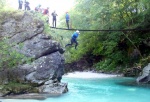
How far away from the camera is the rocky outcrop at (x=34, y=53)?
10.4 m

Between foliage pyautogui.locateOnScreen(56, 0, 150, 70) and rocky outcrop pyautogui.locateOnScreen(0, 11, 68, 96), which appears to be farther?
foliage pyautogui.locateOnScreen(56, 0, 150, 70)

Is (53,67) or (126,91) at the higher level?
(53,67)

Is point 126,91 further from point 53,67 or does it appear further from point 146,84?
point 53,67

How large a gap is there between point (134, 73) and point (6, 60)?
993 centimetres

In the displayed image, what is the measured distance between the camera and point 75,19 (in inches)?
884

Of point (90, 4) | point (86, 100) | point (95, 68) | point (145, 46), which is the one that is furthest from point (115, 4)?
→ point (86, 100)

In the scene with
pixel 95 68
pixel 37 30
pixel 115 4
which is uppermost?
pixel 115 4

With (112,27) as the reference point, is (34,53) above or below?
below

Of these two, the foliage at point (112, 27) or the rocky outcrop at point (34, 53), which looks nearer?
the rocky outcrop at point (34, 53)

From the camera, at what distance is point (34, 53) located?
10961 millimetres

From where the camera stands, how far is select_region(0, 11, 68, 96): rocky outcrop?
10.4 meters

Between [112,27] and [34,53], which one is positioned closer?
[34,53]

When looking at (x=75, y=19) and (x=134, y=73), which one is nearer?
(x=134, y=73)

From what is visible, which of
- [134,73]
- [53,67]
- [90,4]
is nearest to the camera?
[53,67]
